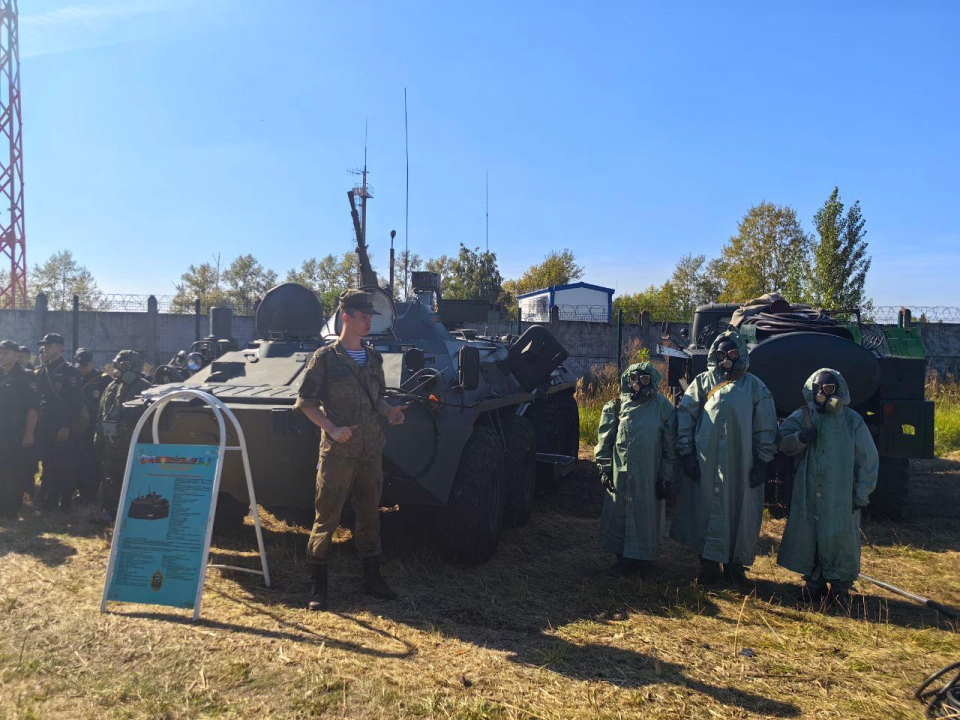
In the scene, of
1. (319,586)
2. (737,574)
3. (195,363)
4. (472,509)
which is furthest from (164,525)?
(737,574)

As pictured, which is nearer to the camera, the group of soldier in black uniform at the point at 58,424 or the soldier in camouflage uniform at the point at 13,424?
the group of soldier in black uniform at the point at 58,424

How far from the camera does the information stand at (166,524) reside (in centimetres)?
464

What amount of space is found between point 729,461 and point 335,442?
256 centimetres

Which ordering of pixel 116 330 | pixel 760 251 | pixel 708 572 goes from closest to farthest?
pixel 708 572 → pixel 116 330 → pixel 760 251

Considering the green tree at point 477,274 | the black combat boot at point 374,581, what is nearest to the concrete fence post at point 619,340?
the black combat boot at point 374,581

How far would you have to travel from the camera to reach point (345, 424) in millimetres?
4762

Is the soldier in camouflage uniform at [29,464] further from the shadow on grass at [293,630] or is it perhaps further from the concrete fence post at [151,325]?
the concrete fence post at [151,325]

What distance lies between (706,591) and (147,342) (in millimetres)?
11387

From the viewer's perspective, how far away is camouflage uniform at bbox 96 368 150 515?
629 cm

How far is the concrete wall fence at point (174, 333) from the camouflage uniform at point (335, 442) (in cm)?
891

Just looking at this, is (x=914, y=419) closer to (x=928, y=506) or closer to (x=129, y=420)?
(x=928, y=506)

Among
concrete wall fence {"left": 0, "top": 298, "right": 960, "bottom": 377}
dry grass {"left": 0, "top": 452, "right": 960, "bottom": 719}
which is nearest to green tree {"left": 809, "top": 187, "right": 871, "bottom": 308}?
concrete wall fence {"left": 0, "top": 298, "right": 960, "bottom": 377}

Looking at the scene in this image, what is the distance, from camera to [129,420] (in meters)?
5.95

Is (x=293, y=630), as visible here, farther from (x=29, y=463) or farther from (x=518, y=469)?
(x=29, y=463)
